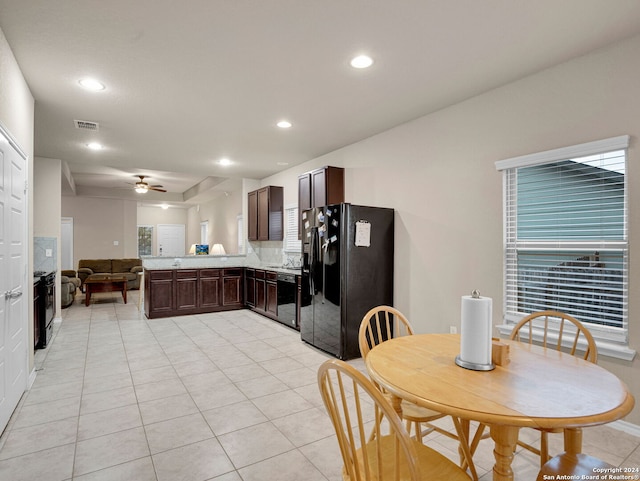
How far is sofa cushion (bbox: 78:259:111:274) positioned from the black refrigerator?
24.2 ft

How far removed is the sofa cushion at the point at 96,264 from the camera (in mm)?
9222

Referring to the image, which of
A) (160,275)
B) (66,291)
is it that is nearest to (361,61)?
(160,275)

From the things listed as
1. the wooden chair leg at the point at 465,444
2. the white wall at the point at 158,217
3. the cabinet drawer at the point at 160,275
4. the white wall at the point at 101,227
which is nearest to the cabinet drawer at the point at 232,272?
the cabinet drawer at the point at 160,275

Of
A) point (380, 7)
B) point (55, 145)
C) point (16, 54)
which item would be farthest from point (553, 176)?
point (55, 145)

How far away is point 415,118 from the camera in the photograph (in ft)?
13.0

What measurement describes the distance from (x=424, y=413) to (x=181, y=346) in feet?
11.6

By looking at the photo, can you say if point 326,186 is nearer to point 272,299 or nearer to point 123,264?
point 272,299

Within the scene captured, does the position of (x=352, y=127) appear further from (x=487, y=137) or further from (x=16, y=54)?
(x=16, y=54)

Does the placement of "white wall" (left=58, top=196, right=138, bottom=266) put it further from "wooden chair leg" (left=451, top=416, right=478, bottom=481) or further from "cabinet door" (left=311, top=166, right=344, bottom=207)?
"wooden chair leg" (left=451, top=416, right=478, bottom=481)

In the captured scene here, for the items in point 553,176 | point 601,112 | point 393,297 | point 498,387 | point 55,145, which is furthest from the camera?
point 55,145

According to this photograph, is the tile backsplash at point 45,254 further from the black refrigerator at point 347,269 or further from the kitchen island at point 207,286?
the black refrigerator at point 347,269

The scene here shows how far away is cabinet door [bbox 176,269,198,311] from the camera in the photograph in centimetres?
636

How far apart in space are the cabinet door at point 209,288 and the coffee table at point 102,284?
7.92 feet

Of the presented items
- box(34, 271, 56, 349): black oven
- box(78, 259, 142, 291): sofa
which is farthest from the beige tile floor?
box(78, 259, 142, 291): sofa
